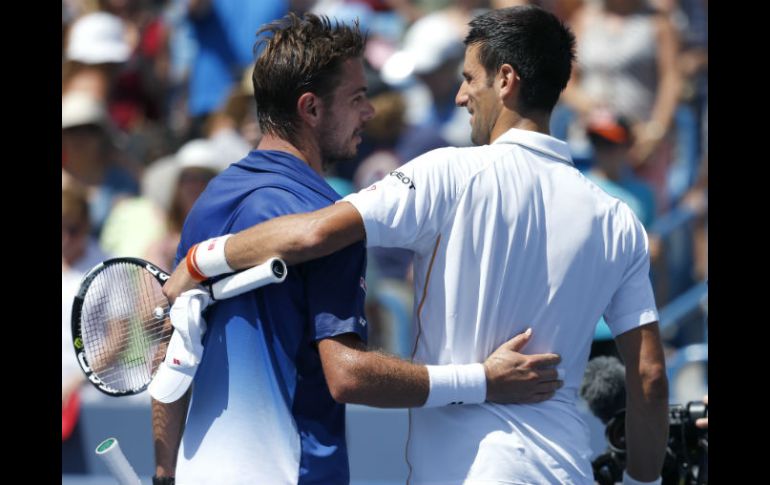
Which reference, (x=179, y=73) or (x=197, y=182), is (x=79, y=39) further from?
(x=197, y=182)

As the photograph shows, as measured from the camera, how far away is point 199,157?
7008 mm

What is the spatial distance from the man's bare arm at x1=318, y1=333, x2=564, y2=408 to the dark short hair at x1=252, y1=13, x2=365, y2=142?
2.03 ft

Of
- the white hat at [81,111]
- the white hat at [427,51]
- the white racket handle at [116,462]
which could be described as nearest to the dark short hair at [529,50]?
the white racket handle at [116,462]

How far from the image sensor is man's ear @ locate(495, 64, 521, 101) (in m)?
3.04

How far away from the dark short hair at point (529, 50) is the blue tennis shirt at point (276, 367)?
0.57 m

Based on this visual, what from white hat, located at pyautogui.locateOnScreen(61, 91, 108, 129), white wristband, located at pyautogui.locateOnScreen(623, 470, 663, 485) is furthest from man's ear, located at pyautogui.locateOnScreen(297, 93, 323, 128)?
white hat, located at pyautogui.locateOnScreen(61, 91, 108, 129)

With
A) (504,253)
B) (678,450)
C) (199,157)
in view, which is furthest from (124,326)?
(199,157)

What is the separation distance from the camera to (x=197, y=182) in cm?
689

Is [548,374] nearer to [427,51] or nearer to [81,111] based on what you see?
[427,51]

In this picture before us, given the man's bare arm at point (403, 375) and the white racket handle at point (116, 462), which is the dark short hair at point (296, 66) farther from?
the white racket handle at point (116, 462)

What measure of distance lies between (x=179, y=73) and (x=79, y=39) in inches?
28.4

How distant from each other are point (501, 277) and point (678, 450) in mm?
1073
